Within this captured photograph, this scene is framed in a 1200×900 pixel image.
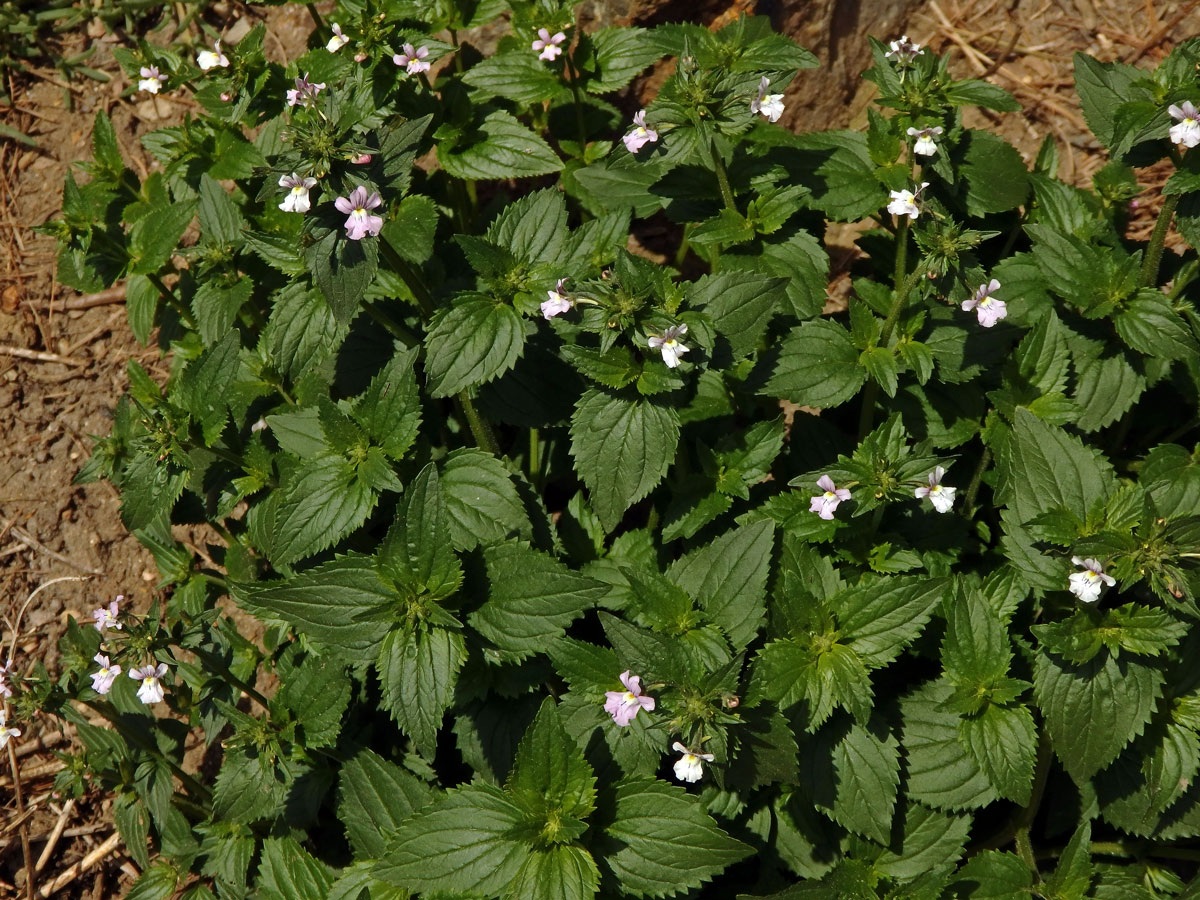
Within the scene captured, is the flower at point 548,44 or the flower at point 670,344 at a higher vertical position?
the flower at point 548,44

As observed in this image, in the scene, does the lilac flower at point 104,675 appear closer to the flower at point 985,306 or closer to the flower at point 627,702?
the flower at point 627,702

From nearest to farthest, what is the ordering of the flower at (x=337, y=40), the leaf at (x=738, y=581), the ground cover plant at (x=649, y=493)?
the ground cover plant at (x=649, y=493) < the leaf at (x=738, y=581) < the flower at (x=337, y=40)

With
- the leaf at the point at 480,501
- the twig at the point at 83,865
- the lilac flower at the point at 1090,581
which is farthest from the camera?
the twig at the point at 83,865

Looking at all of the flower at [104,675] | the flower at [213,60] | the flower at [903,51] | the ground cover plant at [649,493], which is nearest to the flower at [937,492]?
the ground cover plant at [649,493]

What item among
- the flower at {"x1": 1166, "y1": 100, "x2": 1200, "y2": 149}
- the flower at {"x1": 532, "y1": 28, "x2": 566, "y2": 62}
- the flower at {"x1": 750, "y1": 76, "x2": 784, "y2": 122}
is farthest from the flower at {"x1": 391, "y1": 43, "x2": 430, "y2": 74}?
the flower at {"x1": 1166, "y1": 100, "x2": 1200, "y2": 149}

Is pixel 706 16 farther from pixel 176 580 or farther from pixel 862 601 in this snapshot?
pixel 176 580

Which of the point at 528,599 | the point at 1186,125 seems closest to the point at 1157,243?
the point at 1186,125

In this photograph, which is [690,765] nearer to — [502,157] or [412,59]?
[502,157]
